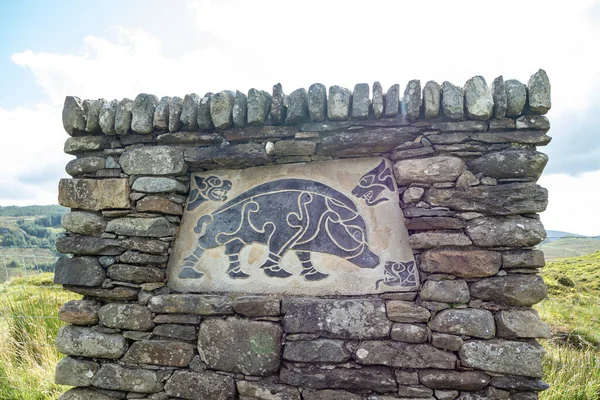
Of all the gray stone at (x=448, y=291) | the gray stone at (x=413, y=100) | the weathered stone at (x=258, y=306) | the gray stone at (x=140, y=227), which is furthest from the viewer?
the gray stone at (x=140, y=227)

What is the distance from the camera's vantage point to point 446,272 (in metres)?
2.43

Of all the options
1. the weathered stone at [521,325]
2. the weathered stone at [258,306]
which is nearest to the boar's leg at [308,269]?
the weathered stone at [258,306]

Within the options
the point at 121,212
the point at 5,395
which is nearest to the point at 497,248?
the point at 121,212

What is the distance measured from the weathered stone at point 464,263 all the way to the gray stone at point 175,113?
80.1 inches

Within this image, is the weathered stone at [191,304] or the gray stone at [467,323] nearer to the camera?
the gray stone at [467,323]

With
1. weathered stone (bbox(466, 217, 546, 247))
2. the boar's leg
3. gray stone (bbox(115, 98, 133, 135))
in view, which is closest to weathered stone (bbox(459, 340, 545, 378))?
weathered stone (bbox(466, 217, 546, 247))

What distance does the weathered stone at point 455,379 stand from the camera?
2.31 m

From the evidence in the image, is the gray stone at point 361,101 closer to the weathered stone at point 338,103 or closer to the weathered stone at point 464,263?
the weathered stone at point 338,103

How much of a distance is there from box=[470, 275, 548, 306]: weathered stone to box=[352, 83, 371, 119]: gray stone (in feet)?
4.36

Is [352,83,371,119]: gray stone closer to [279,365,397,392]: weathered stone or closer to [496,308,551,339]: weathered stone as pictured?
[496,308,551,339]: weathered stone

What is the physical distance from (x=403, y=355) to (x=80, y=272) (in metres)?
2.39

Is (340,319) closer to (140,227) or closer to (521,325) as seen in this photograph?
(521,325)

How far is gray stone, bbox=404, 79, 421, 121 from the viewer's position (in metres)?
2.50

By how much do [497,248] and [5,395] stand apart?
4.70 meters
